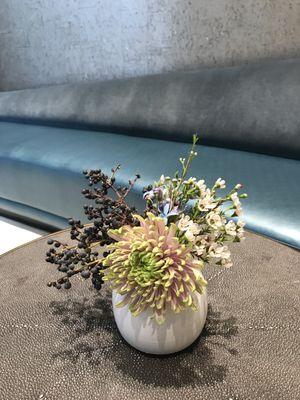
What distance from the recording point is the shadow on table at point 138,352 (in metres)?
0.60

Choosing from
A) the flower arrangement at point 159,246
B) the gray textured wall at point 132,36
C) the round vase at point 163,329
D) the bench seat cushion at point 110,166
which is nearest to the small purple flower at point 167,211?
the flower arrangement at point 159,246

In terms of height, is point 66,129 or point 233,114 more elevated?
point 233,114

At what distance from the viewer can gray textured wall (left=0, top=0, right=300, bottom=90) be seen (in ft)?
5.72

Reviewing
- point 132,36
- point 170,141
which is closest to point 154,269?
point 170,141

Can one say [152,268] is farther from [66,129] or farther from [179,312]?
[66,129]

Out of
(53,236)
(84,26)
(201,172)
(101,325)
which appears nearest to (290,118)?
(201,172)

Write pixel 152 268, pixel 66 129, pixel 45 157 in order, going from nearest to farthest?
pixel 152 268 → pixel 45 157 → pixel 66 129

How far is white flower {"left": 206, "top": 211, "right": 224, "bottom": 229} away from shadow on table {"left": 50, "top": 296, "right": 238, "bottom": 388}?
24cm

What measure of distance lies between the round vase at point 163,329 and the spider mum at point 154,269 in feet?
0.13

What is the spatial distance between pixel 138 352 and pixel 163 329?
0.09 meters

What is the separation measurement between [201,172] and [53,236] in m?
0.63

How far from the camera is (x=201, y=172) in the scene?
1.39 meters

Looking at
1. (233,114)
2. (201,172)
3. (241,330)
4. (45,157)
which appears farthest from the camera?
(45,157)

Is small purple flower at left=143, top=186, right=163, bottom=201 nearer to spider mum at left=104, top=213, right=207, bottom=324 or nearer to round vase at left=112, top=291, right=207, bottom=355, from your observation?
spider mum at left=104, top=213, right=207, bottom=324
